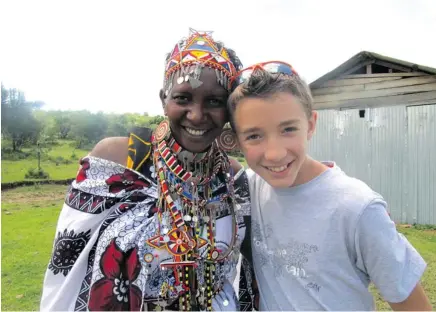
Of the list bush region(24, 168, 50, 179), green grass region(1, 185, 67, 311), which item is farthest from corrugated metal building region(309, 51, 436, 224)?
bush region(24, 168, 50, 179)

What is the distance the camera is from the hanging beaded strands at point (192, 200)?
68.5 inches

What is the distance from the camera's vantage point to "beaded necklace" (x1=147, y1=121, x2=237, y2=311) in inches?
68.6

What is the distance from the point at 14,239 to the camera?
6.99 m

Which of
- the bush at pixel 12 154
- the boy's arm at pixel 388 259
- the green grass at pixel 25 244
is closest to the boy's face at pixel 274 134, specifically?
the boy's arm at pixel 388 259

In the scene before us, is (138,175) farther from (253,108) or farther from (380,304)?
(380,304)

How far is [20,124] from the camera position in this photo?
14625 mm

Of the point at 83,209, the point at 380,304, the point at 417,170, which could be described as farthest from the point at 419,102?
the point at 83,209

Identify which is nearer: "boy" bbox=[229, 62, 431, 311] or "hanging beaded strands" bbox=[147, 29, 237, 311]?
"boy" bbox=[229, 62, 431, 311]

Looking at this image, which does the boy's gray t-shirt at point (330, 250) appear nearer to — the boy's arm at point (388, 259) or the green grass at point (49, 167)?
the boy's arm at point (388, 259)

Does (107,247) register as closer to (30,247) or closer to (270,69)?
(270,69)

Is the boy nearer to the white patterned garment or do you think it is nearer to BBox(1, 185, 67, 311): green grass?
the white patterned garment

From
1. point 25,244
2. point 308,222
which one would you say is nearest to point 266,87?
point 308,222

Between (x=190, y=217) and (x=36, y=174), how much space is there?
1264 cm

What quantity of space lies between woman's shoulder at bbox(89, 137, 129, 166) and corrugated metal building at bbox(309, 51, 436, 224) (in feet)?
25.2
